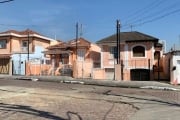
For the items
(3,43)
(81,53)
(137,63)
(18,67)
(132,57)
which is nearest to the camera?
(137,63)

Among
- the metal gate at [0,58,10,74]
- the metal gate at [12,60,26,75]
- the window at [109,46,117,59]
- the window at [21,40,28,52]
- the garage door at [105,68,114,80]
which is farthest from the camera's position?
the window at [21,40,28,52]

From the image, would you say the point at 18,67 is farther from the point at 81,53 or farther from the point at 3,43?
the point at 81,53

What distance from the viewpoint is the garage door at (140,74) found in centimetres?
4327

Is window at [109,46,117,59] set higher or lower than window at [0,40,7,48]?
lower

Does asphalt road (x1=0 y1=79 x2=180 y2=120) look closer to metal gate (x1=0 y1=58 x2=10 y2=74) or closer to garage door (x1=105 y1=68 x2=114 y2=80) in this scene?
garage door (x1=105 y1=68 x2=114 y2=80)

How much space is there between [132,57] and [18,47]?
2108 centimetres

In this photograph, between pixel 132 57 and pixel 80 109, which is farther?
pixel 132 57

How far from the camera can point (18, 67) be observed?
5278cm

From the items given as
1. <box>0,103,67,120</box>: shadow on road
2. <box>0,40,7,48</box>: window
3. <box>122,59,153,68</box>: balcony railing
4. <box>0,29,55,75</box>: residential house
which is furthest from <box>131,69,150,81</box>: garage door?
<box>0,103,67,120</box>: shadow on road

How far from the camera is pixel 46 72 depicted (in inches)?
1882

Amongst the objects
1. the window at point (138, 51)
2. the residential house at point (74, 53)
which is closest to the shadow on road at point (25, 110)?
the window at point (138, 51)

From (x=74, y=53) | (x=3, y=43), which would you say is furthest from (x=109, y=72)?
(x=3, y=43)

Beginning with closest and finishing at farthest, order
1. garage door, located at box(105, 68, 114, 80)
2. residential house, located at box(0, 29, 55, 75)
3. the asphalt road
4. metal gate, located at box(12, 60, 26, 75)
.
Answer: the asphalt road, garage door, located at box(105, 68, 114, 80), metal gate, located at box(12, 60, 26, 75), residential house, located at box(0, 29, 55, 75)

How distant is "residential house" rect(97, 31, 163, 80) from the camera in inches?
1713
